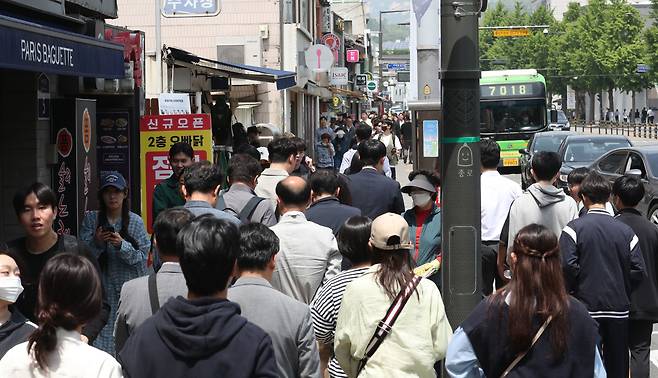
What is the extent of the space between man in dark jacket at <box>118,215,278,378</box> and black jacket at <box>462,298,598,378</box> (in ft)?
3.43

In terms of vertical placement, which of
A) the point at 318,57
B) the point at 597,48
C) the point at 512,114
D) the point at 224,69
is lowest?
the point at 512,114

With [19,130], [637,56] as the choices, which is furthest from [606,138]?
[637,56]

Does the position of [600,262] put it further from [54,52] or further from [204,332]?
[54,52]

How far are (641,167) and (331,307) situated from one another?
44.5ft

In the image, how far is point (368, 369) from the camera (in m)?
4.99

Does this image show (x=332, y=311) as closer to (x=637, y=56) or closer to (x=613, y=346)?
(x=613, y=346)

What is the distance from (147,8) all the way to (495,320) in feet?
86.6

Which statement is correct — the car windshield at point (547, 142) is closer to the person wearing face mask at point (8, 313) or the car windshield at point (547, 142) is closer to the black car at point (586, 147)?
the black car at point (586, 147)

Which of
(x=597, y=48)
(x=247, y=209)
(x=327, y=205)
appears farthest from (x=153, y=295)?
(x=597, y=48)

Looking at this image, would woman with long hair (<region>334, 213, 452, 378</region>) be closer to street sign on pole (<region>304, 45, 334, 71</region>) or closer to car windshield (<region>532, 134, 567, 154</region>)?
street sign on pole (<region>304, 45, 334, 71</region>)

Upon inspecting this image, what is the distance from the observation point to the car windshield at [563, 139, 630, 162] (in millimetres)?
24562

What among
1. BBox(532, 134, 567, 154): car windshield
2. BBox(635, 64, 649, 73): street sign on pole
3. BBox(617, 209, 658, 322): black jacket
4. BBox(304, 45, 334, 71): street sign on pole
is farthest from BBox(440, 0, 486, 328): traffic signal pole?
BBox(635, 64, 649, 73): street sign on pole

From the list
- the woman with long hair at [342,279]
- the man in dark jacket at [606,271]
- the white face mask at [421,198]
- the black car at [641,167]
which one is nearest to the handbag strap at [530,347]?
the woman with long hair at [342,279]

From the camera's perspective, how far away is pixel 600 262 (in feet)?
22.6
